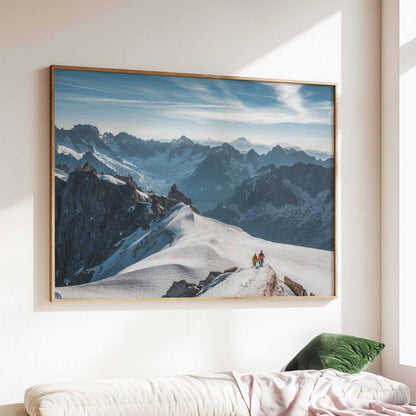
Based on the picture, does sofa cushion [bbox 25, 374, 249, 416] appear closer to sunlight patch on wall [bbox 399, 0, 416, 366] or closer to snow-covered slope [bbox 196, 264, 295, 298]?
snow-covered slope [bbox 196, 264, 295, 298]

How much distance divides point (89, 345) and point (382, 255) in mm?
1591

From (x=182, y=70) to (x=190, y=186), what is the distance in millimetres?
579

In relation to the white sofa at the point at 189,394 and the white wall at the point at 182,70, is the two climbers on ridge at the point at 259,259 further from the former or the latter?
the white sofa at the point at 189,394

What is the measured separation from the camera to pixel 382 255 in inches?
136

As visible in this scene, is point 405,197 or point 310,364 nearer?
point 310,364

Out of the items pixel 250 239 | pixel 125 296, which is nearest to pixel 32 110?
pixel 125 296

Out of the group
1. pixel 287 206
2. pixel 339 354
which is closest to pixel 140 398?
pixel 339 354

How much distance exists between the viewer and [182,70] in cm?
323

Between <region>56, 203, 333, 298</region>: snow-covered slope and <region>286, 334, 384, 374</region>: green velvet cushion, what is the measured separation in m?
0.35

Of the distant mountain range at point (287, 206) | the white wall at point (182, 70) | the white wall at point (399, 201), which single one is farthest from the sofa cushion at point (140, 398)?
the white wall at point (399, 201)

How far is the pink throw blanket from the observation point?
2537mm

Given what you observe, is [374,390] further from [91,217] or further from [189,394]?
[91,217]

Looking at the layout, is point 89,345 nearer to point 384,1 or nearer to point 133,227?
point 133,227

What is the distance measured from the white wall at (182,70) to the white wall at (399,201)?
91mm
